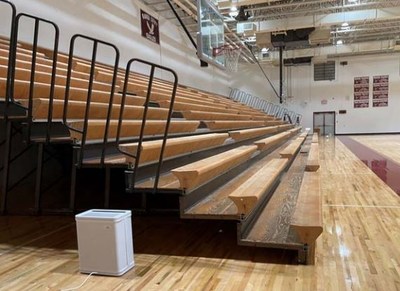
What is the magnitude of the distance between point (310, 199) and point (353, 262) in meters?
0.63

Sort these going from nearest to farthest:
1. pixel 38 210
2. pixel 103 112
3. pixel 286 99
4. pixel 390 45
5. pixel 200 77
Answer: pixel 103 112 → pixel 38 210 → pixel 200 77 → pixel 390 45 → pixel 286 99

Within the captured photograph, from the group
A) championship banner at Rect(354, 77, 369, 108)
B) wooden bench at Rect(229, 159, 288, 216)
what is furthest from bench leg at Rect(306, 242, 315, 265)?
championship banner at Rect(354, 77, 369, 108)

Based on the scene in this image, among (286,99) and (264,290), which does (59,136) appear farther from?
(286,99)

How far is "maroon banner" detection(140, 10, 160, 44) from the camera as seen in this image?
852 centimetres

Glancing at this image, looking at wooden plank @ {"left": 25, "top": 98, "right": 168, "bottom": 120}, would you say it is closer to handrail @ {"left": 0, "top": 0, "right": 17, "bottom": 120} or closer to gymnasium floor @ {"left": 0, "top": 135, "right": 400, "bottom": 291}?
handrail @ {"left": 0, "top": 0, "right": 17, "bottom": 120}

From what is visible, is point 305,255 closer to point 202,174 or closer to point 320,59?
point 202,174

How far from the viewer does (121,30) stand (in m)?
7.48

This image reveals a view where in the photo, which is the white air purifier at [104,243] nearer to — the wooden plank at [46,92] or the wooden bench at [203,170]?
the wooden bench at [203,170]

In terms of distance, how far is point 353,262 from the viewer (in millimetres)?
2047

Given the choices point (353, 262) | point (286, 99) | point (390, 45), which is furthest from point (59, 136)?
point (286, 99)

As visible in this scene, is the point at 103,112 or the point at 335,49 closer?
the point at 103,112

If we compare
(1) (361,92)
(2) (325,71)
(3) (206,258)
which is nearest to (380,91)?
(1) (361,92)

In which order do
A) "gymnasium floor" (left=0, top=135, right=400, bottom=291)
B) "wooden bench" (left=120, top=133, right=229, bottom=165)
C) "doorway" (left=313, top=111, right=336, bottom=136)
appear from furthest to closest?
"doorway" (left=313, top=111, right=336, bottom=136), "wooden bench" (left=120, top=133, right=229, bottom=165), "gymnasium floor" (left=0, top=135, right=400, bottom=291)

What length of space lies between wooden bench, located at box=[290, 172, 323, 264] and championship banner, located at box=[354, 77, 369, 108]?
1544 cm
